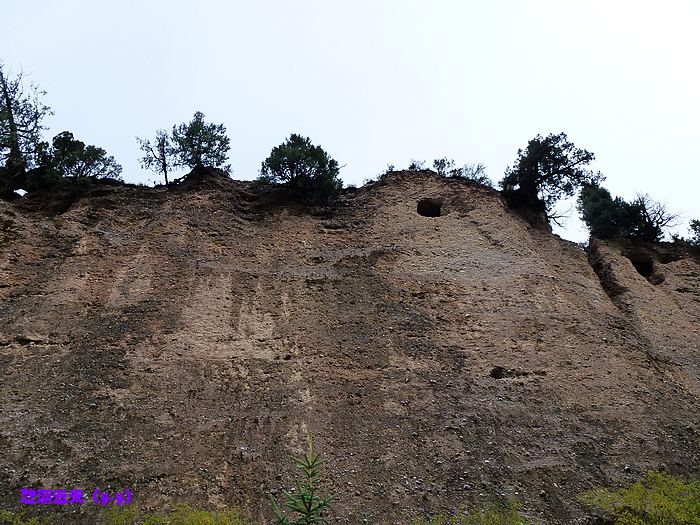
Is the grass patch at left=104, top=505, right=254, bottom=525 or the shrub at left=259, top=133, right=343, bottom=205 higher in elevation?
the shrub at left=259, top=133, right=343, bottom=205

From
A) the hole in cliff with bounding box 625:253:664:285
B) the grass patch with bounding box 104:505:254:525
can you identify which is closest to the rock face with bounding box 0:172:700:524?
the grass patch with bounding box 104:505:254:525

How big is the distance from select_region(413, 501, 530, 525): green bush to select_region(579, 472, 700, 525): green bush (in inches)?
54.1

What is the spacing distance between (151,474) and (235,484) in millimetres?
1474

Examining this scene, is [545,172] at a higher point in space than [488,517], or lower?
higher

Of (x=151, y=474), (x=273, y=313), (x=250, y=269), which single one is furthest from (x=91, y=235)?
(x=151, y=474)

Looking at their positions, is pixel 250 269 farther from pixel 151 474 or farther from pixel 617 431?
pixel 617 431

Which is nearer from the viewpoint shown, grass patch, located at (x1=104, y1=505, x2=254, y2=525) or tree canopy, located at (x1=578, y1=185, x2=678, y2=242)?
grass patch, located at (x1=104, y1=505, x2=254, y2=525)

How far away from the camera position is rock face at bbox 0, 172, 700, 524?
10969mm

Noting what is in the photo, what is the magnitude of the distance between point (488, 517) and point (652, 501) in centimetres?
311

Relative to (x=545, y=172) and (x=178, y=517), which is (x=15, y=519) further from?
(x=545, y=172)

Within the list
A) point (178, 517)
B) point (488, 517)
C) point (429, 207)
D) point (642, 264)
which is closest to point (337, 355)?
point (488, 517)

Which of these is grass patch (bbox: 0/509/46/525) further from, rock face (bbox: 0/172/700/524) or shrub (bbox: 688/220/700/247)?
shrub (bbox: 688/220/700/247)

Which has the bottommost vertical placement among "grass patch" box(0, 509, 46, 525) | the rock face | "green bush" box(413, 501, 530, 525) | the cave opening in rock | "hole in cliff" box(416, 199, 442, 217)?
"green bush" box(413, 501, 530, 525)

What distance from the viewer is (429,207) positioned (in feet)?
66.2
